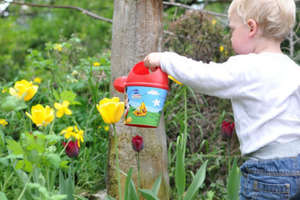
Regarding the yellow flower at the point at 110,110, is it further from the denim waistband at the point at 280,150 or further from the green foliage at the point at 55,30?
the green foliage at the point at 55,30

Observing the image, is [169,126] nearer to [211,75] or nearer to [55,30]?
[211,75]

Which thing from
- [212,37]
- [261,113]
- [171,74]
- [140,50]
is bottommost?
[261,113]

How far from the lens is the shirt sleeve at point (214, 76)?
133 cm

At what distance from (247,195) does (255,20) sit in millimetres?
666

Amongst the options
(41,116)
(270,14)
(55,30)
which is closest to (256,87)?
(270,14)

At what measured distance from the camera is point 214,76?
4.37 feet

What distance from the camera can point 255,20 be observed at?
141 centimetres

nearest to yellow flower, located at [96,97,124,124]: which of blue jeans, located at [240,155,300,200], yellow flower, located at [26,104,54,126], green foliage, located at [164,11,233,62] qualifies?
yellow flower, located at [26,104,54,126]

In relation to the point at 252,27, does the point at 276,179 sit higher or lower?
lower

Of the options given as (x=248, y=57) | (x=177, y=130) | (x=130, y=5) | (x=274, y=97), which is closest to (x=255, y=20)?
(x=248, y=57)

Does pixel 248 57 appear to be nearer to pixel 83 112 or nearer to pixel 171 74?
pixel 171 74

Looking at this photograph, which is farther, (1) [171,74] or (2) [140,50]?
(2) [140,50]

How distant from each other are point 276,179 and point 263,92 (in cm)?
32

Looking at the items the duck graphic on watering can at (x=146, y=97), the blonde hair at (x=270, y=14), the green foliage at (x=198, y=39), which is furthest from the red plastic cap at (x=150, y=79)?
the green foliage at (x=198, y=39)
